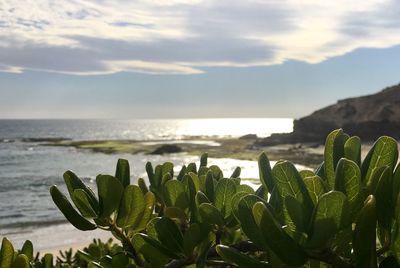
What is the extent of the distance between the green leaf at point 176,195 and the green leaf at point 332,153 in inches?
20.1

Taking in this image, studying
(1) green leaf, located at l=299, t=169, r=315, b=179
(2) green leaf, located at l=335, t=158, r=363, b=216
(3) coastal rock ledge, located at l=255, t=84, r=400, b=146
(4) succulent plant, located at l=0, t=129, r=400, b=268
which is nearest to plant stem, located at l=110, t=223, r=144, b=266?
(4) succulent plant, located at l=0, t=129, r=400, b=268

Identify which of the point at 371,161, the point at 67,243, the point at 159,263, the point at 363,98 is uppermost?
the point at 363,98

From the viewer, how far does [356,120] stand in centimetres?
4416

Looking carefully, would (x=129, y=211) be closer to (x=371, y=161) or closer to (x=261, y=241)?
(x=261, y=241)

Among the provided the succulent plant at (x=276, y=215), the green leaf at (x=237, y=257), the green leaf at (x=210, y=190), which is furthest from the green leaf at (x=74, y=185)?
the green leaf at (x=237, y=257)

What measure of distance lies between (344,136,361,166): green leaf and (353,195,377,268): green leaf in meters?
0.32

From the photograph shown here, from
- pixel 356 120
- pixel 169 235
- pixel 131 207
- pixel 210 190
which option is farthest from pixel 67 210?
pixel 356 120

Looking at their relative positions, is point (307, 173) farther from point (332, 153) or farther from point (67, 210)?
point (67, 210)

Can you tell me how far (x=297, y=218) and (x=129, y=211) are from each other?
0.57 metres

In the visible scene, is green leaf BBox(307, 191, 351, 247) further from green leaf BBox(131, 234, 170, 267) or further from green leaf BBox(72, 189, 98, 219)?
green leaf BBox(72, 189, 98, 219)

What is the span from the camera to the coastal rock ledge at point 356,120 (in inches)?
1608

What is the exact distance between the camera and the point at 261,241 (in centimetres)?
95

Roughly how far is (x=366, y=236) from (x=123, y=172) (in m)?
0.82

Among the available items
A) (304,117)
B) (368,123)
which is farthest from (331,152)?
(304,117)
